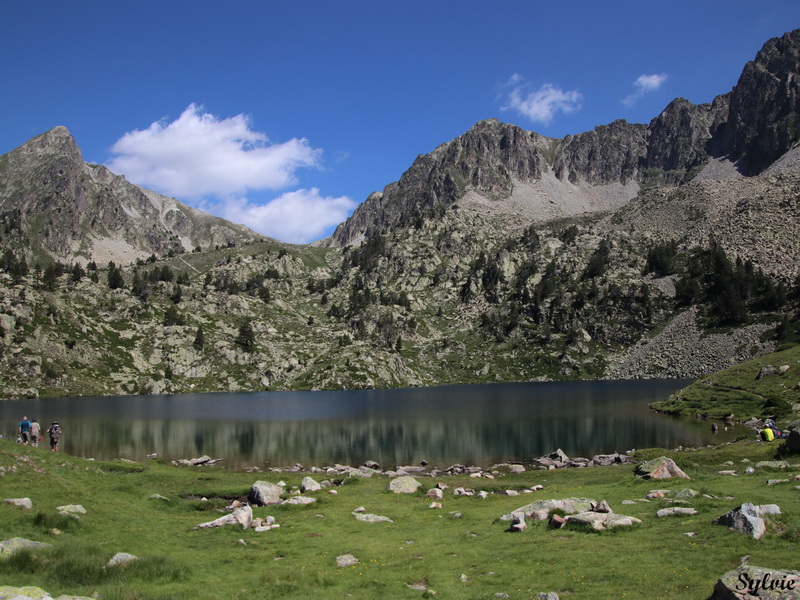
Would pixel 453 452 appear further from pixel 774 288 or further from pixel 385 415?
pixel 774 288

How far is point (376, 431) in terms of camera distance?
272 ft

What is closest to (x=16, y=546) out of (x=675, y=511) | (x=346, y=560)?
(x=346, y=560)

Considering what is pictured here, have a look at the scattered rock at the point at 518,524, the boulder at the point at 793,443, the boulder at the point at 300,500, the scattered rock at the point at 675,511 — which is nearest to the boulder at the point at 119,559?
the scattered rock at the point at 518,524

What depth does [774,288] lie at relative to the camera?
19850 centimetres

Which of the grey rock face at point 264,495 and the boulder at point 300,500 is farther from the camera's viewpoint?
the grey rock face at point 264,495

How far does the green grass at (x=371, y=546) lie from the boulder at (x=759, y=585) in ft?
7.11

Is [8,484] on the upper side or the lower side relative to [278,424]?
upper

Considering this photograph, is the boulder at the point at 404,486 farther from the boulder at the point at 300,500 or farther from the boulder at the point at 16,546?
the boulder at the point at 16,546

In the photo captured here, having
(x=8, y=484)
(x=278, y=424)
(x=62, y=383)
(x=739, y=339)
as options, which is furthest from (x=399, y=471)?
(x=739, y=339)

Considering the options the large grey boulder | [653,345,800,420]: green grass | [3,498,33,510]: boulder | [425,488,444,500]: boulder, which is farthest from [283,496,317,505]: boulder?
[653,345,800,420]: green grass

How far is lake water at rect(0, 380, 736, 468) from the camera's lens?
204ft

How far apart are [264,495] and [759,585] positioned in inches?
1143

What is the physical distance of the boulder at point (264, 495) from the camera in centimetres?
3391

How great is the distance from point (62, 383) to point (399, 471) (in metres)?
163
